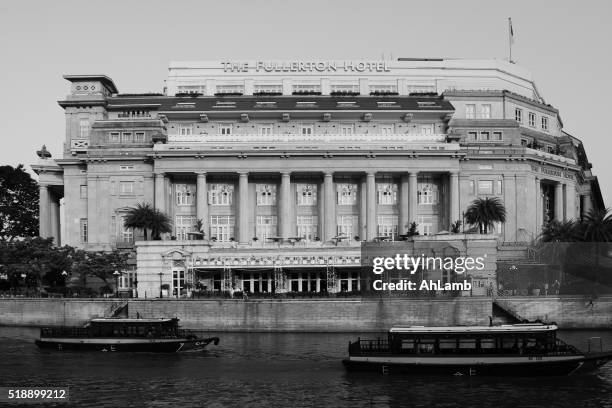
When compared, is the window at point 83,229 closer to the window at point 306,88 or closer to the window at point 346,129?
the window at point 306,88

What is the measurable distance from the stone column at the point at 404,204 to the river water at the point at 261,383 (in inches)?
2180

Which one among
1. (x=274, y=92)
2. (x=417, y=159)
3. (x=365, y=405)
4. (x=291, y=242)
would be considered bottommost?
(x=365, y=405)

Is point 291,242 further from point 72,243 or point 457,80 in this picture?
point 457,80

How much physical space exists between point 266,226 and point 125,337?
55.9 meters

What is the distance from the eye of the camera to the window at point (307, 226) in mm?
156125

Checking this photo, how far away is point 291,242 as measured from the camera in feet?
454

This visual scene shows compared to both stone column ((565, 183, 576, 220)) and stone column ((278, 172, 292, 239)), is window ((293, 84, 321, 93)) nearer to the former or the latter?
stone column ((278, 172, 292, 239))

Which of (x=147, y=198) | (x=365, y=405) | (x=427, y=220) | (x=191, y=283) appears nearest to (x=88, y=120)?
(x=147, y=198)

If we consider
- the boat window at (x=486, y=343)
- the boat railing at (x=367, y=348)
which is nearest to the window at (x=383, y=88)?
the boat railing at (x=367, y=348)

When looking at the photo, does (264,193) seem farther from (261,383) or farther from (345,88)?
(261,383)

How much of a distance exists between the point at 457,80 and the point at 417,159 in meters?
25.1

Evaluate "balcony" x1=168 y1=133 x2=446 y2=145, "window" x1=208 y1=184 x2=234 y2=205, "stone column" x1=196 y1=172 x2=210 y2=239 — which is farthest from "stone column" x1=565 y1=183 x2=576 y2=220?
"stone column" x1=196 y1=172 x2=210 y2=239

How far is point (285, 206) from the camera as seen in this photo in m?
154

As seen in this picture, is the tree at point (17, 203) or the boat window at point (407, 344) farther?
the tree at point (17, 203)
